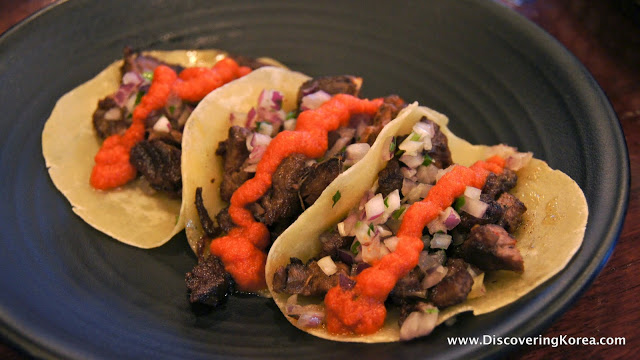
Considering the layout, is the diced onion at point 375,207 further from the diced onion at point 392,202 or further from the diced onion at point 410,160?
the diced onion at point 410,160

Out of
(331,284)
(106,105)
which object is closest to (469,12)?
(331,284)

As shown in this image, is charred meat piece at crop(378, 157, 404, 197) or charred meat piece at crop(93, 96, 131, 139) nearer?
charred meat piece at crop(378, 157, 404, 197)

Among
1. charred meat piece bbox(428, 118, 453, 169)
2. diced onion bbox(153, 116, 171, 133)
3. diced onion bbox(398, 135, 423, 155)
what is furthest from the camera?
diced onion bbox(153, 116, 171, 133)

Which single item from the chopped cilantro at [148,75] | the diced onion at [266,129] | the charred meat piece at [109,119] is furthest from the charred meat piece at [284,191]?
the chopped cilantro at [148,75]

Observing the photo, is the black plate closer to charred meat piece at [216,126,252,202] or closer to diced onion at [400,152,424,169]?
charred meat piece at [216,126,252,202]

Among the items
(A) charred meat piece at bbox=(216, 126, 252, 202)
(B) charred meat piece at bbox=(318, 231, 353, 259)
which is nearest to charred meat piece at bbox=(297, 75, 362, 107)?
(A) charred meat piece at bbox=(216, 126, 252, 202)
